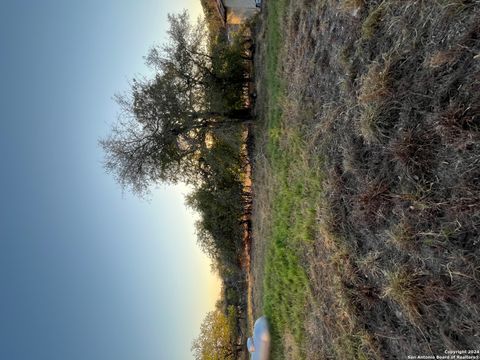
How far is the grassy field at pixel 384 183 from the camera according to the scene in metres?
3.82

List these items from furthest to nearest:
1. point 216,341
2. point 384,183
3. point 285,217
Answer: point 216,341
point 285,217
point 384,183

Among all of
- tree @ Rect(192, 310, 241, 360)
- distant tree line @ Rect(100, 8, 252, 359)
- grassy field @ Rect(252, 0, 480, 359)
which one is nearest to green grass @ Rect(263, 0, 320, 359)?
grassy field @ Rect(252, 0, 480, 359)

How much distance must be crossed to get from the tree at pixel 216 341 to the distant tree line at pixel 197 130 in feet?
22.9

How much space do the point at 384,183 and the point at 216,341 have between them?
67.8 feet

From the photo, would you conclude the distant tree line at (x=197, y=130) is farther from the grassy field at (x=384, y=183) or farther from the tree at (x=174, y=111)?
the grassy field at (x=384, y=183)

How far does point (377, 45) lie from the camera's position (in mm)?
5355

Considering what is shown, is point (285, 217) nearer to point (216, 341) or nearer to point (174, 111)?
point (174, 111)

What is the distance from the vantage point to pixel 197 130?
15586mm

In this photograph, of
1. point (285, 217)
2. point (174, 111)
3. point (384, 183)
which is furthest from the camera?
point (174, 111)

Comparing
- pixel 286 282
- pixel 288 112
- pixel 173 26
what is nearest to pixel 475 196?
pixel 286 282

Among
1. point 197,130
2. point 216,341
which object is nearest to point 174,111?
point 197,130

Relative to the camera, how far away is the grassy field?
3.82m

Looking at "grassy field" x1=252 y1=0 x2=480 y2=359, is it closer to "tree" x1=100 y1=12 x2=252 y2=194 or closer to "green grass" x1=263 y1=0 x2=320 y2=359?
"green grass" x1=263 y1=0 x2=320 y2=359

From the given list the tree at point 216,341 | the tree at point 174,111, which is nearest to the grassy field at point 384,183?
the tree at point 174,111
